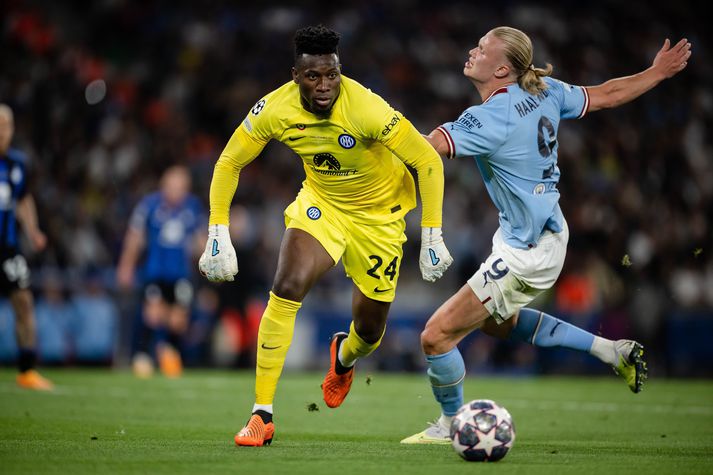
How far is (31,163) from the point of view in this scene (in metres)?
18.2

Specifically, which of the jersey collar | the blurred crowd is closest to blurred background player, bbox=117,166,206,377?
the blurred crowd

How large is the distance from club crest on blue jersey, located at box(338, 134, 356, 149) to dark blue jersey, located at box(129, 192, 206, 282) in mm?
8139

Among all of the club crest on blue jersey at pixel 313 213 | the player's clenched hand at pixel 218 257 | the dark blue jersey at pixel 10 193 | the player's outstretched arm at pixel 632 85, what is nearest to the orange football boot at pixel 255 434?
the player's clenched hand at pixel 218 257

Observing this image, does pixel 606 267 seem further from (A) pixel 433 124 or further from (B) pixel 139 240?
(B) pixel 139 240

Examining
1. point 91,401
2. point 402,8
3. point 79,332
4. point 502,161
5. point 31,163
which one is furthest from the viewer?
point 402,8

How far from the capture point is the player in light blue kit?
682 centimetres

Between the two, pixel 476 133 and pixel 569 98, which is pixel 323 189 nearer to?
pixel 476 133

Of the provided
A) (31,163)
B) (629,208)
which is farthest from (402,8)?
(31,163)

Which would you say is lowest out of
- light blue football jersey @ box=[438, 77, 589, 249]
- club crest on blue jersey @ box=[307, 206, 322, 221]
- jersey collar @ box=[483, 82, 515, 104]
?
club crest on blue jersey @ box=[307, 206, 322, 221]

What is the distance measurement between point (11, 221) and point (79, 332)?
5.22 meters

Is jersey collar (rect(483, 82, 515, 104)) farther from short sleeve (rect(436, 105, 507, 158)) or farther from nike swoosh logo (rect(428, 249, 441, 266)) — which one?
nike swoosh logo (rect(428, 249, 441, 266))

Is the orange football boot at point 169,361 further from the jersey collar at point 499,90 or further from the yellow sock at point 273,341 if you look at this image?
the jersey collar at point 499,90

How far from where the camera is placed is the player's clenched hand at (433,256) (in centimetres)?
682

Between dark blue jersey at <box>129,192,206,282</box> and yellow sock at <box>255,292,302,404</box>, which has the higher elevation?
dark blue jersey at <box>129,192,206,282</box>
